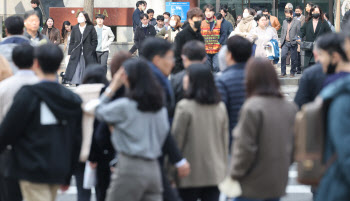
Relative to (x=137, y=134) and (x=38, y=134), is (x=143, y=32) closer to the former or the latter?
(x=38, y=134)

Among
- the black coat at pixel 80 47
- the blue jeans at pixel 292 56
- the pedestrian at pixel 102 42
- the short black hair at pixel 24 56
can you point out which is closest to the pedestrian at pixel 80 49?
the black coat at pixel 80 47

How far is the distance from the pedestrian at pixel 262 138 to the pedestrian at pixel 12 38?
3.21 m

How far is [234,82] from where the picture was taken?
5.63 metres

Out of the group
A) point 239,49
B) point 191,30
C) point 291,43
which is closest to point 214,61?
point 191,30

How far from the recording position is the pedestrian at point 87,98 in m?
5.26

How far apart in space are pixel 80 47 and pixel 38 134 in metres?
9.89

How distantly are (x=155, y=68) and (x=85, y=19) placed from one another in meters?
9.34

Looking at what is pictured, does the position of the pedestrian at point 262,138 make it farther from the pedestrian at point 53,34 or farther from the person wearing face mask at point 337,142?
the pedestrian at point 53,34

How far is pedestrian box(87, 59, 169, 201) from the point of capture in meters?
4.43

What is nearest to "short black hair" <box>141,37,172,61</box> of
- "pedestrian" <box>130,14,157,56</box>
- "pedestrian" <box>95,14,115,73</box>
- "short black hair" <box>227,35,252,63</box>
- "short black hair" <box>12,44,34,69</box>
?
"short black hair" <box>227,35,252,63</box>

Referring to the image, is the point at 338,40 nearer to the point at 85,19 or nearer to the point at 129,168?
the point at 129,168

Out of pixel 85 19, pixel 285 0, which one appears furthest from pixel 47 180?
pixel 285 0

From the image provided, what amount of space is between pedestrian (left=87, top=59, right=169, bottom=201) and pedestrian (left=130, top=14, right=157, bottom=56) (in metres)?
11.7

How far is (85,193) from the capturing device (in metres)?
6.24
